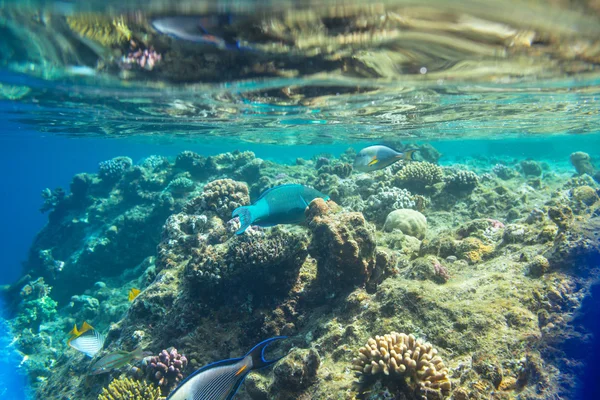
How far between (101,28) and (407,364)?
731cm

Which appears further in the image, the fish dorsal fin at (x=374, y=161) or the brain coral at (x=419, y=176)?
the brain coral at (x=419, y=176)

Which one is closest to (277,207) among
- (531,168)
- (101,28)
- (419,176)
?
(101,28)

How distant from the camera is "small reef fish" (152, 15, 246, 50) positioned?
504cm

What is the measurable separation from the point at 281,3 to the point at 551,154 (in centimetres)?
5699

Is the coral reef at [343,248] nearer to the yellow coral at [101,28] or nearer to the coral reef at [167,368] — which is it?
the coral reef at [167,368]

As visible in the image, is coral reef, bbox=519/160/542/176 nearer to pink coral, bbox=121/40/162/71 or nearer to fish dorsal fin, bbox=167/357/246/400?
→ pink coral, bbox=121/40/162/71

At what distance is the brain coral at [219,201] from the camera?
30.2ft

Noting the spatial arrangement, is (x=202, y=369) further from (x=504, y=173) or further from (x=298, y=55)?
(x=504, y=173)

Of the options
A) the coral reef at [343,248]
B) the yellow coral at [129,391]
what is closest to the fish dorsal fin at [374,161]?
the coral reef at [343,248]

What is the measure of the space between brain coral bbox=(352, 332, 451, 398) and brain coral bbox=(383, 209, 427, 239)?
5.59 m

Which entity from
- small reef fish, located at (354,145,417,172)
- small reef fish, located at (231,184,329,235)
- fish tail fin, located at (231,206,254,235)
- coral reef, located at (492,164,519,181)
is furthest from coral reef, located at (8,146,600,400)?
coral reef, located at (492,164,519,181)

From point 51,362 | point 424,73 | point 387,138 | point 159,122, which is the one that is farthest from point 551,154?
point 51,362

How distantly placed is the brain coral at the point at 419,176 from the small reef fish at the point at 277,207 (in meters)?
8.05

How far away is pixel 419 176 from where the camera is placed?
483 inches
